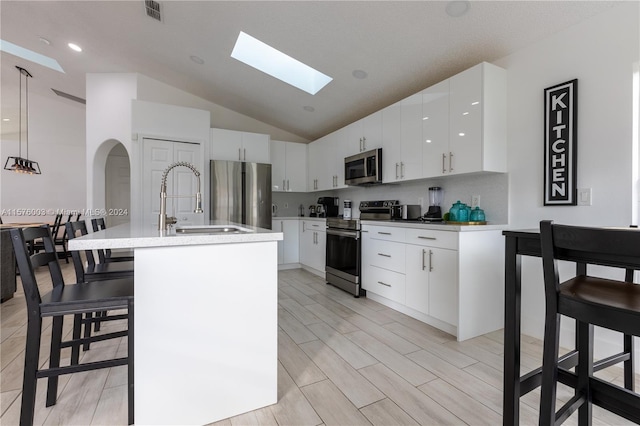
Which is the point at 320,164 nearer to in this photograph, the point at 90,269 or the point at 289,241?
the point at 289,241

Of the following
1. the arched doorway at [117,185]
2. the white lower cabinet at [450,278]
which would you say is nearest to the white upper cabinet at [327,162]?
the white lower cabinet at [450,278]

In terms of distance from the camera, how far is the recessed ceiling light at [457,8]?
210 centimetres

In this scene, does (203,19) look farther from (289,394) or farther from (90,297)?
(289,394)

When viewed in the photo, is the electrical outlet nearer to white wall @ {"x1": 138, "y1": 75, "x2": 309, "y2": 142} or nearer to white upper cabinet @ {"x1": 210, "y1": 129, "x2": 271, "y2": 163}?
white upper cabinet @ {"x1": 210, "y1": 129, "x2": 271, "y2": 163}

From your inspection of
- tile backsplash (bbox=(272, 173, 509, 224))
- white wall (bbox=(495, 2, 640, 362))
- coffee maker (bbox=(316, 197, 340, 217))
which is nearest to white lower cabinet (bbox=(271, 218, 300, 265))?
coffee maker (bbox=(316, 197, 340, 217))

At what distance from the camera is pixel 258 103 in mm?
4750

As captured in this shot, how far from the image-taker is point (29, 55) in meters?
4.87

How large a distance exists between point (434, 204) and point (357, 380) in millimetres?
2048

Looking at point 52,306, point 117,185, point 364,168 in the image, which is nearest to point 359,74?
point 364,168

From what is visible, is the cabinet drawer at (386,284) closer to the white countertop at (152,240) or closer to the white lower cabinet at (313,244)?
the white lower cabinet at (313,244)

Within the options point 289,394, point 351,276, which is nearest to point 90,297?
point 289,394

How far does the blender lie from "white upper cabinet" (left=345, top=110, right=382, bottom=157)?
85 centimetres

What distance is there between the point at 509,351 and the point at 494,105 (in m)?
2.01

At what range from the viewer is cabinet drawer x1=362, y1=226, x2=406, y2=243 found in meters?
2.87
